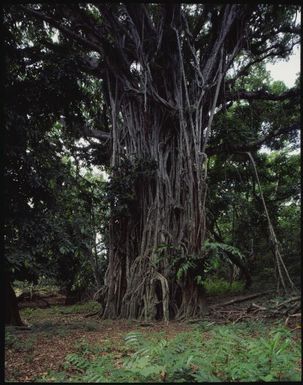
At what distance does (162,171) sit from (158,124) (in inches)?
40.3

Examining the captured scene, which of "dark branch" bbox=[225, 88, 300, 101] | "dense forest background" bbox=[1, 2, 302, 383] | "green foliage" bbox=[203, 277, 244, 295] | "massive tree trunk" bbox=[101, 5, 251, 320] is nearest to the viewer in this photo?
"dense forest background" bbox=[1, 2, 302, 383]

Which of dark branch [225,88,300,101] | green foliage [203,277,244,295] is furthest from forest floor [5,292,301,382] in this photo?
dark branch [225,88,300,101]

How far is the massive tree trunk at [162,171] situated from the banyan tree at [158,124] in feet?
0.06

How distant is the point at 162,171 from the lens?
6.51m

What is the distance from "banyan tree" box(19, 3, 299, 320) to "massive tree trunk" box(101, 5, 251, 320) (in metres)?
0.02

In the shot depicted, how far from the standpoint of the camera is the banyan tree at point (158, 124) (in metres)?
5.85

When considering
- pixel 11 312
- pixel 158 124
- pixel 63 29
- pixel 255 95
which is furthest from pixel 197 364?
pixel 255 95

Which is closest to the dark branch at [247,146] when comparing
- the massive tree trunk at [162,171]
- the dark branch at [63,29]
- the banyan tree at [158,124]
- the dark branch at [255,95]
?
the dark branch at [255,95]

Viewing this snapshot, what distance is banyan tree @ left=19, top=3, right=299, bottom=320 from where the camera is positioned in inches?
230

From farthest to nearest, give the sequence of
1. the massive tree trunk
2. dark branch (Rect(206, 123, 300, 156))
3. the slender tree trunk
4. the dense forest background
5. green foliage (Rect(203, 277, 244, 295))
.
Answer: green foliage (Rect(203, 277, 244, 295)) < dark branch (Rect(206, 123, 300, 156)) < the massive tree trunk < the slender tree trunk < the dense forest background

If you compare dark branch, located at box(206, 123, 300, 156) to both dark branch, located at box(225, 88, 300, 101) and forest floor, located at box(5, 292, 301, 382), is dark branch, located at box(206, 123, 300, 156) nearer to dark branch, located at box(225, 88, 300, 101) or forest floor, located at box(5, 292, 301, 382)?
dark branch, located at box(225, 88, 300, 101)

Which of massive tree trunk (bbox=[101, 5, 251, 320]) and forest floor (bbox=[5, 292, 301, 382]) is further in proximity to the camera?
massive tree trunk (bbox=[101, 5, 251, 320])

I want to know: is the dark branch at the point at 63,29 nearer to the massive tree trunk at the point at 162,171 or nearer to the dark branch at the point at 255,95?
the massive tree trunk at the point at 162,171

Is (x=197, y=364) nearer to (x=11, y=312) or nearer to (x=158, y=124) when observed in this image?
(x=11, y=312)
